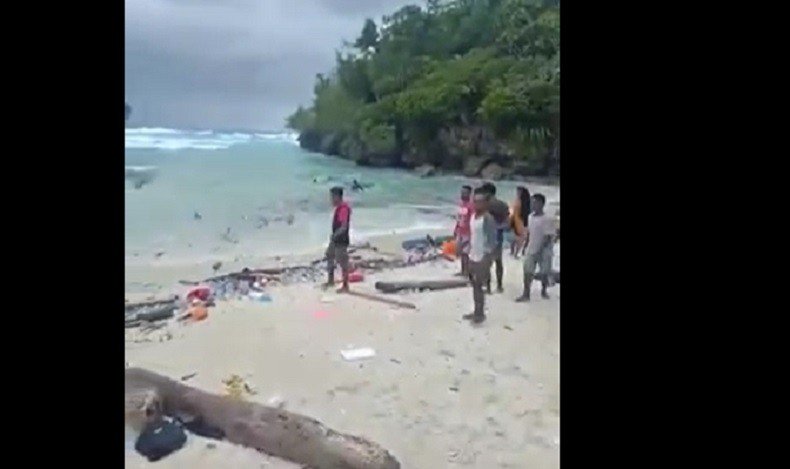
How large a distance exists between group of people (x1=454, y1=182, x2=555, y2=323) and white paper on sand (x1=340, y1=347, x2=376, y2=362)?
0.58ft

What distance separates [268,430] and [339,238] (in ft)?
1.08

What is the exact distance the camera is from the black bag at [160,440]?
111 cm

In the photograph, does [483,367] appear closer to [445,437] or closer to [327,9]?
[445,437]

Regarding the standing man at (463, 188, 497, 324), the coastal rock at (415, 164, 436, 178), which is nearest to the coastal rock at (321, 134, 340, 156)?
the coastal rock at (415, 164, 436, 178)

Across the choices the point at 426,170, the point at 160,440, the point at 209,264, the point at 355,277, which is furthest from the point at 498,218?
the point at 160,440

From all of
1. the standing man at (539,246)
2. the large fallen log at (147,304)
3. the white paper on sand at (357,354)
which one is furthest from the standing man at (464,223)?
the large fallen log at (147,304)

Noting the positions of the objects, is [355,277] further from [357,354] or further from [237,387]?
[237,387]

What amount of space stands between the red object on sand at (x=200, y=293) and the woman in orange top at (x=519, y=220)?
1.70 feet

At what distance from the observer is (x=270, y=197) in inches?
49.7

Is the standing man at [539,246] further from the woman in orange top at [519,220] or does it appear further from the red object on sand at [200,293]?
the red object on sand at [200,293]

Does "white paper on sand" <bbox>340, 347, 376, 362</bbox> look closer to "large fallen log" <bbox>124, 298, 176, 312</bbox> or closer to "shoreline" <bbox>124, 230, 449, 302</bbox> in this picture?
"shoreline" <bbox>124, 230, 449, 302</bbox>
